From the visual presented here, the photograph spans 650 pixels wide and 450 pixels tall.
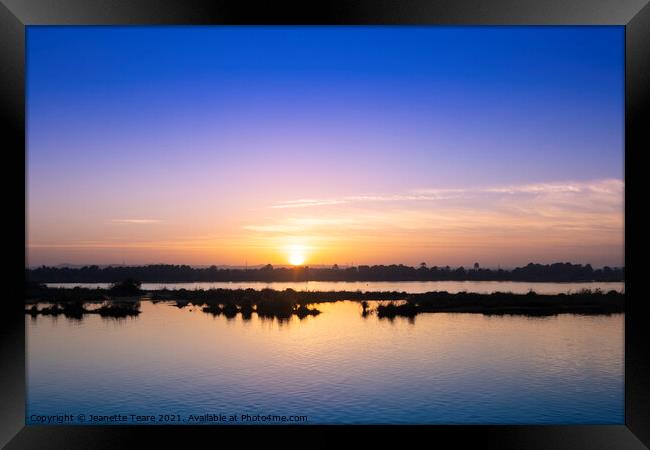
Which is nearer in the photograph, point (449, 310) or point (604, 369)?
point (604, 369)

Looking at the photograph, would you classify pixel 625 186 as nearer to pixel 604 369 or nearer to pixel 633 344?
pixel 633 344

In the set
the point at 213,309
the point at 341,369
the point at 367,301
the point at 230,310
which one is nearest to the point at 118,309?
the point at 213,309

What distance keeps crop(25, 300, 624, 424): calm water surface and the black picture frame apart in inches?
97.2

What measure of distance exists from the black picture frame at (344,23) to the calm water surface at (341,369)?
8.10 feet

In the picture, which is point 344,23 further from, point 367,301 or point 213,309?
point 213,309

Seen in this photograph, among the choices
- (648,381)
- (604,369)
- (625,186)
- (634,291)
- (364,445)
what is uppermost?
(625,186)

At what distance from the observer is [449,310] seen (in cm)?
1691

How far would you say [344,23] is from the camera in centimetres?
307

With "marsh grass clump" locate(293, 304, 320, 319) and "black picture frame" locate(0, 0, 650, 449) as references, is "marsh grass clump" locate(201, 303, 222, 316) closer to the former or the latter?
"marsh grass clump" locate(293, 304, 320, 319)

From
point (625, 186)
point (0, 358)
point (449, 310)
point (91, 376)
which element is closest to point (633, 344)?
point (625, 186)

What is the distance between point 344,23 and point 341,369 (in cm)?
771

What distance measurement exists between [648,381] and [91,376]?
8859mm

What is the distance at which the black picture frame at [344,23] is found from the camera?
9.72 ft

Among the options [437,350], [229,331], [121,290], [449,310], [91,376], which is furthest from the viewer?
[121,290]
